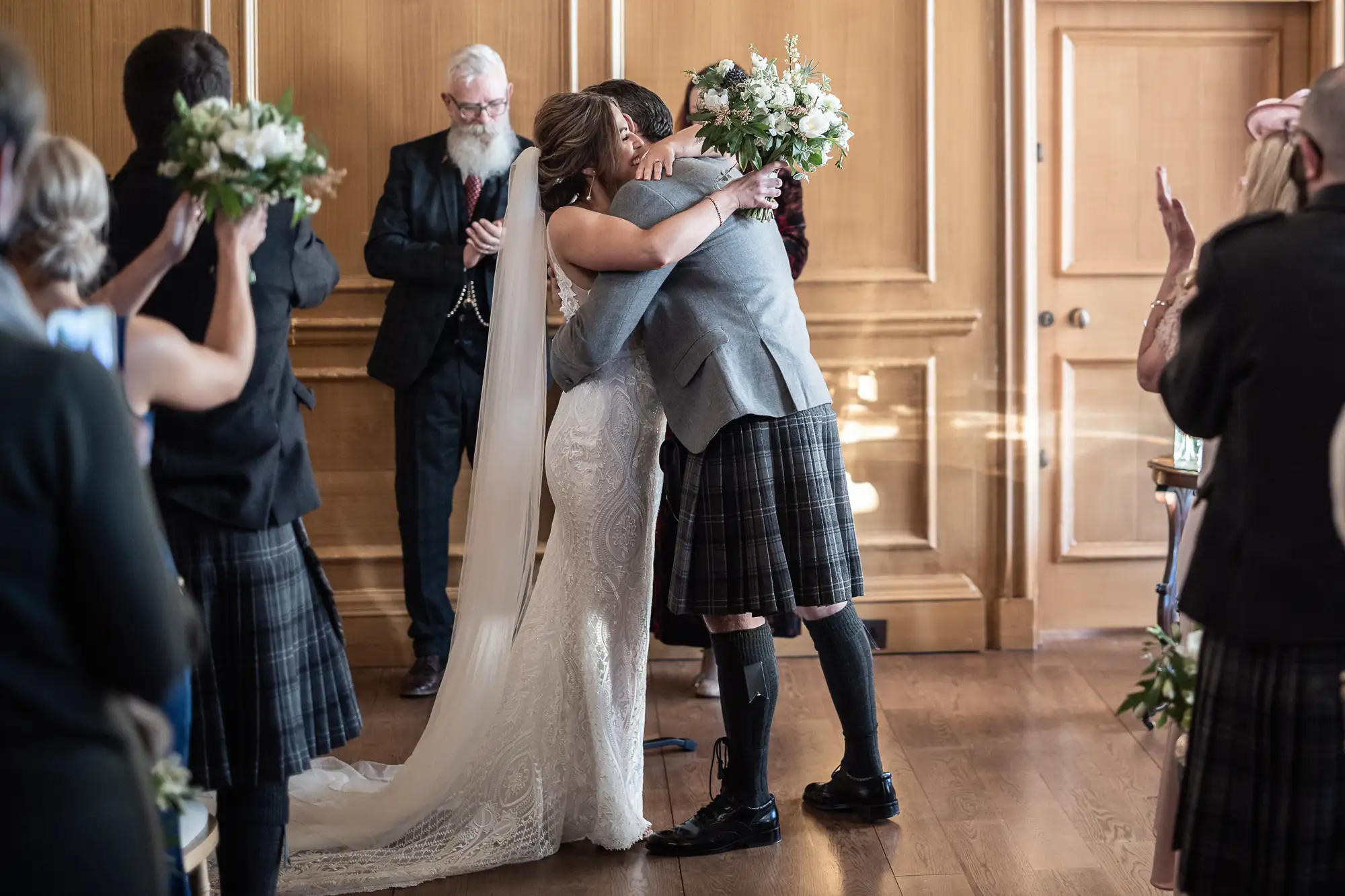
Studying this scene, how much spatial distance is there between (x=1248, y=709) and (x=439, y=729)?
6.06 feet

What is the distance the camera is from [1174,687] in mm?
2025

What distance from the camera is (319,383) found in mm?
4438

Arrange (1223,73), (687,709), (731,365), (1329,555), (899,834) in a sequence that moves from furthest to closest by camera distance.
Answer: (1223,73) → (687,709) → (899,834) → (731,365) → (1329,555)

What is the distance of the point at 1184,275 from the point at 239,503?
1.69 meters

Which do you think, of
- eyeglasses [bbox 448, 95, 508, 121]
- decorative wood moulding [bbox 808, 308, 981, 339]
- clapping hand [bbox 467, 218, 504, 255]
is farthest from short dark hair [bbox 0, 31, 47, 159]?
decorative wood moulding [bbox 808, 308, 981, 339]

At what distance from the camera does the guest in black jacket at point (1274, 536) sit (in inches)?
66.1

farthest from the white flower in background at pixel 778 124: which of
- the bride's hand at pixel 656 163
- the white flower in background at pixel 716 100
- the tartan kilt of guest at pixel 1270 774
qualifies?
the tartan kilt of guest at pixel 1270 774

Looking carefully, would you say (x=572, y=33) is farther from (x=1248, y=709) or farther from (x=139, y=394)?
(x=1248, y=709)

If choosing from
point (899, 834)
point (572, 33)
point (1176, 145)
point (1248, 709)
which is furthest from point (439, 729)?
point (1176, 145)

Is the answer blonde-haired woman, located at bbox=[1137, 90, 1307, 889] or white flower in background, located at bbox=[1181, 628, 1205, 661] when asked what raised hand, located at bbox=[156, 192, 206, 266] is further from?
white flower in background, located at bbox=[1181, 628, 1205, 661]

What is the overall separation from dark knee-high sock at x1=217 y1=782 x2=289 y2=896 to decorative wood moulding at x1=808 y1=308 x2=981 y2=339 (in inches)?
106

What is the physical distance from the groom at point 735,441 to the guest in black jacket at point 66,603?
5.66ft

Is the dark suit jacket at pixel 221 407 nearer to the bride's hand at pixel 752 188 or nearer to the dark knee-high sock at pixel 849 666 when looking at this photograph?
the bride's hand at pixel 752 188

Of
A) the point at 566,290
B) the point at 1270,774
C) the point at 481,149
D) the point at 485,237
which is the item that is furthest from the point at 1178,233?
the point at 481,149
